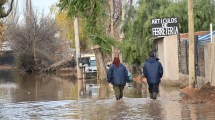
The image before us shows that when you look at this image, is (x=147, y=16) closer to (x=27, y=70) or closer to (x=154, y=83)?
(x=154, y=83)

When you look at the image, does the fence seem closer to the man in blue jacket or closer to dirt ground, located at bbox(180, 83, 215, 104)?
the man in blue jacket

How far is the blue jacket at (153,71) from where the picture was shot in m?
17.2

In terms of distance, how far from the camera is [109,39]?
31719 millimetres

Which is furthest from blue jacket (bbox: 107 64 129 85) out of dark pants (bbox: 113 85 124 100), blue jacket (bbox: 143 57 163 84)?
blue jacket (bbox: 143 57 163 84)

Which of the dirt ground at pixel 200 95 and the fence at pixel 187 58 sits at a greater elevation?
the fence at pixel 187 58

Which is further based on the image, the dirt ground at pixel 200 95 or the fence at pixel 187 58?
the fence at pixel 187 58

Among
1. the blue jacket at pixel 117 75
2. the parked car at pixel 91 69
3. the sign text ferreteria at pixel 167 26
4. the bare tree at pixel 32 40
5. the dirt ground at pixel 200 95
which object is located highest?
the bare tree at pixel 32 40

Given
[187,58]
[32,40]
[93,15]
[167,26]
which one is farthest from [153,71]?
[32,40]

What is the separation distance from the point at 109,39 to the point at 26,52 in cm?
3382

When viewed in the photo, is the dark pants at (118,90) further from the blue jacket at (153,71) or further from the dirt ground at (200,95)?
the dirt ground at (200,95)

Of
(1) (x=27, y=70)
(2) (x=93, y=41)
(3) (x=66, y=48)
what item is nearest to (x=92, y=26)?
(2) (x=93, y=41)

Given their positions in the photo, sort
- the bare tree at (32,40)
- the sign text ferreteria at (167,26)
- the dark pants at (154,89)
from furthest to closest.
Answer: the bare tree at (32,40) < the sign text ferreteria at (167,26) < the dark pants at (154,89)

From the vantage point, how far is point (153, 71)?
17.2 m

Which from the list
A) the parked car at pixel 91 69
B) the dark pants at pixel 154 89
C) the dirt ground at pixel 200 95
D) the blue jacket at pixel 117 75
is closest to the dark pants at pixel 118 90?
the blue jacket at pixel 117 75
